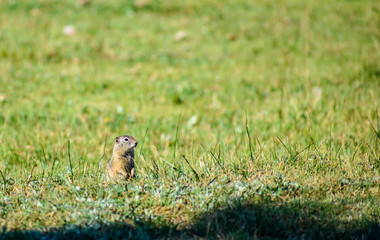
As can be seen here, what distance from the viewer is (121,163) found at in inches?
136

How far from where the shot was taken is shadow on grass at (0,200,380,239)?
9.00 feet

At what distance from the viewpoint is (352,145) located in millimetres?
4141

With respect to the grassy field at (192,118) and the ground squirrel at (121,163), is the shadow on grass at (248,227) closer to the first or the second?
the grassy field at (192,118)

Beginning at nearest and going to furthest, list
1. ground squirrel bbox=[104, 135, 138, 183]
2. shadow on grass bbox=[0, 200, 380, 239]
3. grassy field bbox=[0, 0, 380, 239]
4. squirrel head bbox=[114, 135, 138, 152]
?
1. shadow on grass bbox=[0, 200, 380, 239]
2. grassy field bbox=[0, 0, 380, 239]
3. ground squirrel bbox=[104, 135, 138, 183]
4. squirrel head bbox=[114, 135, 138, 152]

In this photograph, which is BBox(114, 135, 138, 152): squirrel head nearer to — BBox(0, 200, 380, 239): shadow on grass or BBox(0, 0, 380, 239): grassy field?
BBox(0, 0, 380, 239): grassy field

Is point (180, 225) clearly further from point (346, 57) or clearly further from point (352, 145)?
point (346, 57)

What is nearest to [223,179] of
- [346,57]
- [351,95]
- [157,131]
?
[157,131]

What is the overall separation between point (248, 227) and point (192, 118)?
2.80m

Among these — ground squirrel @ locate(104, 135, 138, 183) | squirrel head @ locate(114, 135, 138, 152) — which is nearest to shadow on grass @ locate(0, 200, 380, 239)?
ground squirrel @ locate(104, 135, 138, 183)

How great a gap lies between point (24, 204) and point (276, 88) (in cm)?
444

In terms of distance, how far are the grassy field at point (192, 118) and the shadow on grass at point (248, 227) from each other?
1 cm

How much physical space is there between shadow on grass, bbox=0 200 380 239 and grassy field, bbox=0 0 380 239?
11 millimetres

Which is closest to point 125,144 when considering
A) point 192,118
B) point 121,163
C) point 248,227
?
point 121,163

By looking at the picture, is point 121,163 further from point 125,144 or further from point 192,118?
point 192,118
